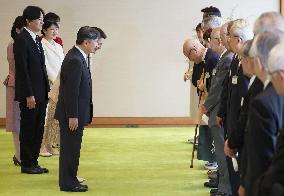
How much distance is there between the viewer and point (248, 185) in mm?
2602

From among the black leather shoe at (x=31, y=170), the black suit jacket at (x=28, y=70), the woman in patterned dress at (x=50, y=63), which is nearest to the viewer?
the black suit jacket at (x=28, y=70)

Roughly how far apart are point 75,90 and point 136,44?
487cm

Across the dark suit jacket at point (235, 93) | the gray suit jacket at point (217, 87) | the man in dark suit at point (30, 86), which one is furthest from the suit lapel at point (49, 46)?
the dark suit jacket at point (235, 93)

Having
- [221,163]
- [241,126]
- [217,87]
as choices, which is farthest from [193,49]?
[241,126]

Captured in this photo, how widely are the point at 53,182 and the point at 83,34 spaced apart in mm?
1351

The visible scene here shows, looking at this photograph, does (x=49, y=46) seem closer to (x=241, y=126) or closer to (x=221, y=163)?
(x=221, y=163)

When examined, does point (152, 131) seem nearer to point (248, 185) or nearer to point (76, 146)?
point (76, 146)

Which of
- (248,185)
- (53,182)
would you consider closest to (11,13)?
(53,182)

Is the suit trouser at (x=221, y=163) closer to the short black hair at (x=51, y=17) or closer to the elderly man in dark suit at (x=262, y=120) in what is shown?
the elderly man in dark suit at (x=262, y=120)

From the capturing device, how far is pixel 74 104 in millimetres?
4707

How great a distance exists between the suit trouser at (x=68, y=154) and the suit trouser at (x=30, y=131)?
799 millimetres

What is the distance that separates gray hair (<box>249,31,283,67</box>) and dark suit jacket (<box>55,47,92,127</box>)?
2341mm

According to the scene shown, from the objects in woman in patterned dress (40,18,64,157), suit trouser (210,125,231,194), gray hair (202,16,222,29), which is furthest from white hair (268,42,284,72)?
woman in patterned dress (40,18,64,157)

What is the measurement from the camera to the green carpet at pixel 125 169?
498 centimetres
